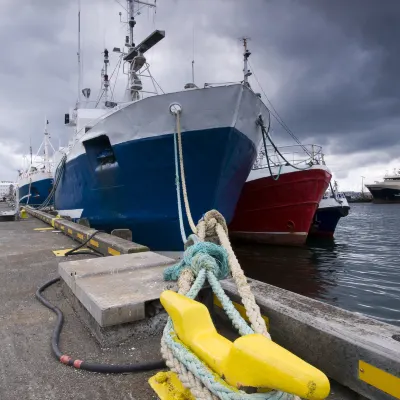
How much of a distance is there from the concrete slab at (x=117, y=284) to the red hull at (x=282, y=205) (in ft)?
30.6

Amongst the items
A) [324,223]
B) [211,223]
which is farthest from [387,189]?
[211,223]

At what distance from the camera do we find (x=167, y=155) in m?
7.09

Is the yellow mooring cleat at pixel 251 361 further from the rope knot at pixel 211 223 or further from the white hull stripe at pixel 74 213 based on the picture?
the white hull stripe at pixel 74 213

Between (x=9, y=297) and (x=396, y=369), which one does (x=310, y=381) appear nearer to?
(x=396, y=369)

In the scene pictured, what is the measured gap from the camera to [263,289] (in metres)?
2.56

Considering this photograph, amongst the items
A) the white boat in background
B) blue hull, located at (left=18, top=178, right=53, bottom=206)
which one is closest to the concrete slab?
blue hull, located at (left=18, top=178, right=53, bottom=206)

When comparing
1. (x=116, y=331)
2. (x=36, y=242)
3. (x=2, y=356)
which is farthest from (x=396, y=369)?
(x=36, y=242)

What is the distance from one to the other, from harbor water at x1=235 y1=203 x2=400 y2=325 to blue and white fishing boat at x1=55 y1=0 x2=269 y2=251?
2429mm

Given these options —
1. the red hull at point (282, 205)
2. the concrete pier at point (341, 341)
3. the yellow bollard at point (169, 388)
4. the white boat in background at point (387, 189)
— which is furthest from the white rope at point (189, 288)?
the white boat in background at point (387, 189)

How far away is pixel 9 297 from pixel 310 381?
3.34m

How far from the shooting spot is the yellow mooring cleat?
3.40ft

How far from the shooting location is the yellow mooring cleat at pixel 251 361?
1.04 metres

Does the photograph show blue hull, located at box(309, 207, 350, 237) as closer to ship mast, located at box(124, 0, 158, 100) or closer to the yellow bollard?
ship mast, located at box(124, 0, 158, 100)

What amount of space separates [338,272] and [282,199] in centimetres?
390
